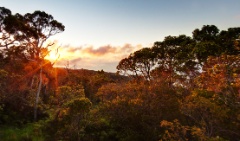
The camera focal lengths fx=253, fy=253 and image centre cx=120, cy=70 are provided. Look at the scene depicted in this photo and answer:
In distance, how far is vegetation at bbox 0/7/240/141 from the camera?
13562mm

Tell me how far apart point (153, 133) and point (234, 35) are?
1311 cm

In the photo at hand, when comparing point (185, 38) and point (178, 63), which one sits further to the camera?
point (185, 38)

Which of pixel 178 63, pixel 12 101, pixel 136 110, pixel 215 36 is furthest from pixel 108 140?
pixel 215 36

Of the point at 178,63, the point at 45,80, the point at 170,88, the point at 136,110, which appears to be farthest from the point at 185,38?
the point at 45,80

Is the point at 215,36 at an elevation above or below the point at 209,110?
above

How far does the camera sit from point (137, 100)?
17.7m

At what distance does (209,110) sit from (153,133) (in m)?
4.57

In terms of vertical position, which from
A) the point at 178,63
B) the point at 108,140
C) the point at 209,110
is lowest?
the point at 108,140

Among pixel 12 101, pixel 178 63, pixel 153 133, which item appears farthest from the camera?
pixel 178 63

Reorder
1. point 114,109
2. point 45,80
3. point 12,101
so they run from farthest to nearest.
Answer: point 45,80 < point 12,101 < point 114,109

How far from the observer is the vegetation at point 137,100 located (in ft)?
44.5

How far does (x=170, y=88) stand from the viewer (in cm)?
1859

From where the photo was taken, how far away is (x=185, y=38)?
97.4 ft

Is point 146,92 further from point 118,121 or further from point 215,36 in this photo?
point 215,36
